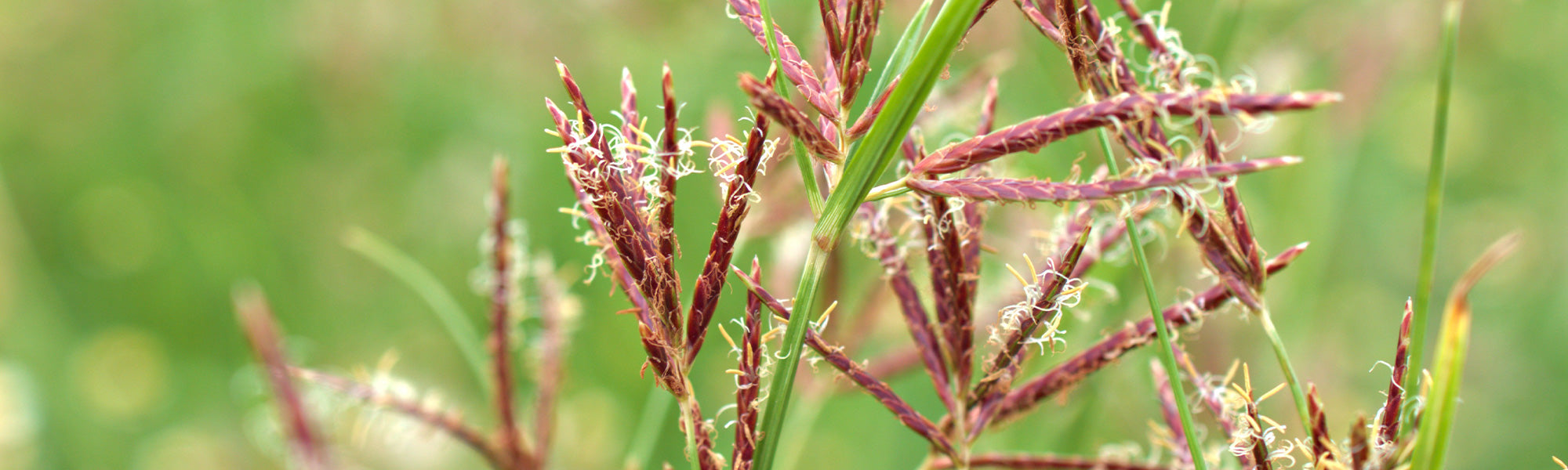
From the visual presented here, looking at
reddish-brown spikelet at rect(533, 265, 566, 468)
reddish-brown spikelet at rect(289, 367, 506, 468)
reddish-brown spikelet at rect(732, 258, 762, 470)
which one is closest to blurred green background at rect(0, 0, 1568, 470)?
reddish-brown spikelet at rect(533, 265, 566, 468)

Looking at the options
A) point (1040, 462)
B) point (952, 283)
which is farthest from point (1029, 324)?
point (1040, 462)

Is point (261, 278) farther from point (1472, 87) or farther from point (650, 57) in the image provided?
point (1472, 87)

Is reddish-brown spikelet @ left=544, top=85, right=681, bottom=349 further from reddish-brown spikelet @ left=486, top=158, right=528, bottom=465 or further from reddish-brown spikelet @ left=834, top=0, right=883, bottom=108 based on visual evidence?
reddish-brown spikelet @ left=486, top=158, right=528, bottom=465

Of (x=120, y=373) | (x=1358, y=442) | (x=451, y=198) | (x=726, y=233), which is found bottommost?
(x=1358, y=442)

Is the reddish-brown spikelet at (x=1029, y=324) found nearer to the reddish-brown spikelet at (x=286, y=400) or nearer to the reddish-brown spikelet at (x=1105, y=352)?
the reddish-brown spikelet at (x=1105, y=352)

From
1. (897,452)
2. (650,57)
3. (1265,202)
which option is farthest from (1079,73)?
(650,57)

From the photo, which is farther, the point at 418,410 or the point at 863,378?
the point at 418,410

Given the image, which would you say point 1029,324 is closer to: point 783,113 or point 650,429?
point 783,113
